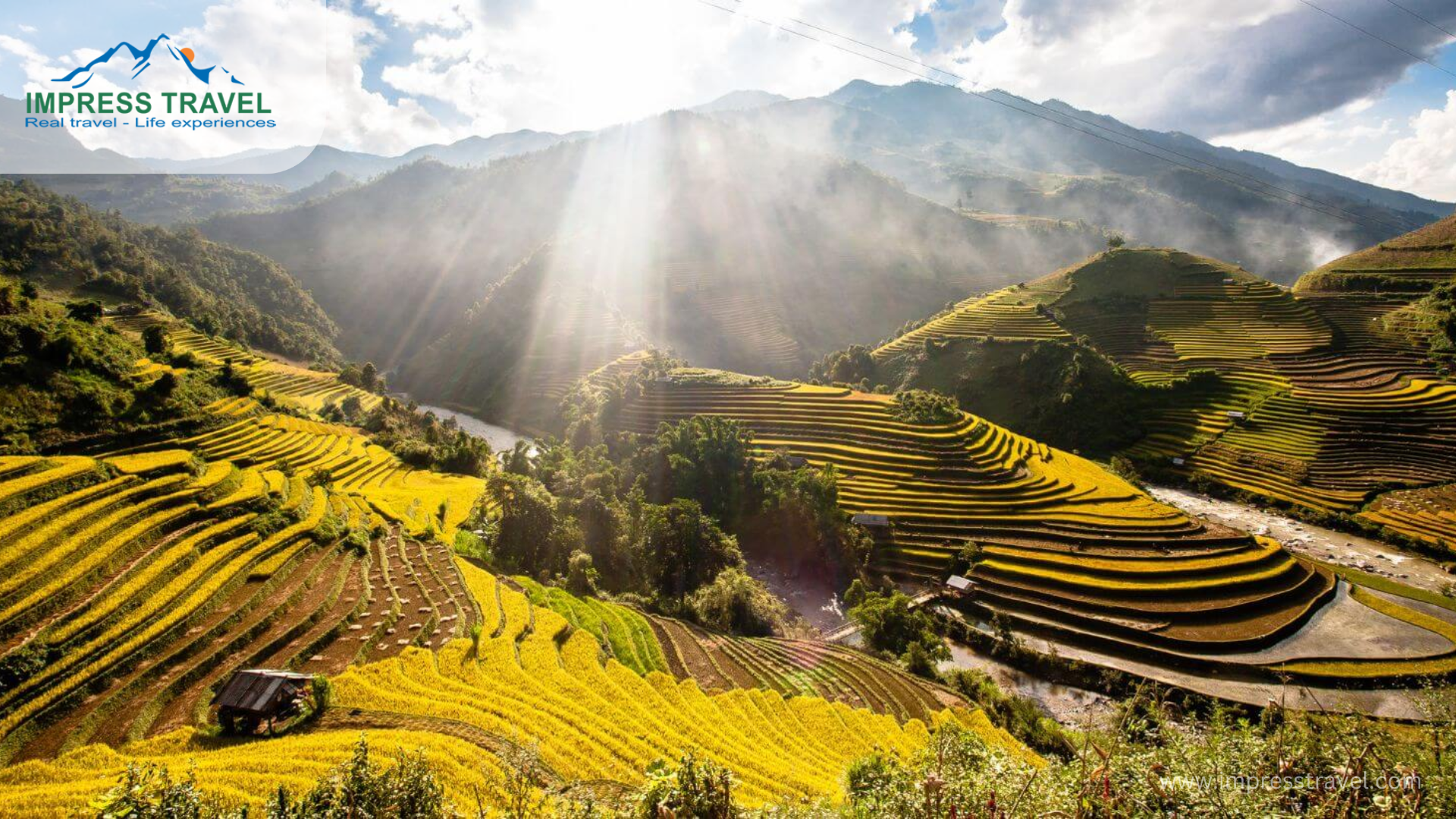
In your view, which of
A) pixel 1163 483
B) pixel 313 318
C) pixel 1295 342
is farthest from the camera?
pixel 313 318

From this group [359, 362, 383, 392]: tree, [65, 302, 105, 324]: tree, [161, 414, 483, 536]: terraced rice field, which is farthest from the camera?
[359, 362, 383, 392]: tree

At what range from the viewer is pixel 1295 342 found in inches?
2378

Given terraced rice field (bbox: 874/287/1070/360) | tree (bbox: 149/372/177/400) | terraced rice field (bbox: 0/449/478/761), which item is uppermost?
terraced rice field (bbox: 874/287/1070/360)

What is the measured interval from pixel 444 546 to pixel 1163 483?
2312 inches

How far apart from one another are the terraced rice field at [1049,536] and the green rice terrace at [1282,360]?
16.3 m

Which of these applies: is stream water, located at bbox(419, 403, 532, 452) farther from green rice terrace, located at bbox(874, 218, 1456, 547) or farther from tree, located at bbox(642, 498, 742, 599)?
green rice terrace, located at bbox(874, 218, 1456, 547)

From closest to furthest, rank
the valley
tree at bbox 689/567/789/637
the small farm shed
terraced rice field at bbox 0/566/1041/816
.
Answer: the valley, terraced rice field at bbox 0/566/1041/816, the small farm shed, tree at bbox 689/567/789/637

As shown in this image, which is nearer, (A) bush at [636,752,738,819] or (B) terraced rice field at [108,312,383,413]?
(A) bush at [636,752,738,819]

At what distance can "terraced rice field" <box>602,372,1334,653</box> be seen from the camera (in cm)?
2888

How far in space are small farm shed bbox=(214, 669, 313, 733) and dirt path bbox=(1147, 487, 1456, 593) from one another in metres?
53.6

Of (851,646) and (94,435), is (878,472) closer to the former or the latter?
(851,646)

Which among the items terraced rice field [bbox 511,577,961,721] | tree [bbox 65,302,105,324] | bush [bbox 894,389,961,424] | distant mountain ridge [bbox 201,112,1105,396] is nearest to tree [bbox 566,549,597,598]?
terraced rice field [bbox 511,577,961,721]

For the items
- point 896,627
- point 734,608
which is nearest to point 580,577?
point 734,608

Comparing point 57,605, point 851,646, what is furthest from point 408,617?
point 851,646
